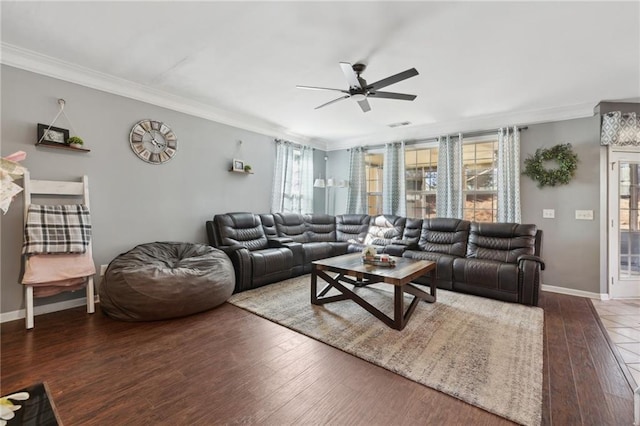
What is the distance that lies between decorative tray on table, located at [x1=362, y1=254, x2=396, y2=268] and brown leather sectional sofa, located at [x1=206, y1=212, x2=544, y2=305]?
1181mm

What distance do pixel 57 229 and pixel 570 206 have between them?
6.20 meters

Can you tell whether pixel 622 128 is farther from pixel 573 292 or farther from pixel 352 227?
pixel 352 227

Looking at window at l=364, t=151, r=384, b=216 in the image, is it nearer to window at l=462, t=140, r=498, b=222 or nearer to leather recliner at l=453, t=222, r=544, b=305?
window at l=462, t=140, r=498, b=222

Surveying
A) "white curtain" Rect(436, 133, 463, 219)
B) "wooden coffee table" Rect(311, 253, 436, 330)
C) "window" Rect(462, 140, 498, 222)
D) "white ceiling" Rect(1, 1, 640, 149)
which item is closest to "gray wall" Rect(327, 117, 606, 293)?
"white ceiling" Rect(1, 1, 640, 149)

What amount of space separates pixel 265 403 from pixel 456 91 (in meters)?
3.84

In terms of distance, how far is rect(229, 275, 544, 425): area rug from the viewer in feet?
5.95

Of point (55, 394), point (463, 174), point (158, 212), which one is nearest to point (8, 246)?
point (158, 212)

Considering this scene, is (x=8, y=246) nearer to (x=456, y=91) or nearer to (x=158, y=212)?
(x=158, y=212)

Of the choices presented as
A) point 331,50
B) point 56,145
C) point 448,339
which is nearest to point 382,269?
point 448,339

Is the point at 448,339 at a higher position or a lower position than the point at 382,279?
lower

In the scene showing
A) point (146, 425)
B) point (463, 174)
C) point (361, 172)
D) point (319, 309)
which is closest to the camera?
point (146, 425)

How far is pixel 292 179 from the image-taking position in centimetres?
581

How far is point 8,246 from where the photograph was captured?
2787mm

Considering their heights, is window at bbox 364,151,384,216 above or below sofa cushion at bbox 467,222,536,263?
above
